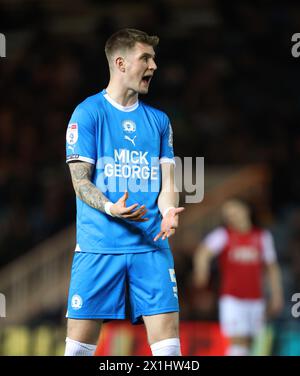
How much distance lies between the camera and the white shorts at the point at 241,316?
1055 cm

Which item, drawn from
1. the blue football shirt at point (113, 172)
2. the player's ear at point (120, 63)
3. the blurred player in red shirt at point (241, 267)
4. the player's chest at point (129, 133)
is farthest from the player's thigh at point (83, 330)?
the blurred player in red shirt at point (241, 267)

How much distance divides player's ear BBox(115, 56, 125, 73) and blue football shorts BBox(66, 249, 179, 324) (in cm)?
94

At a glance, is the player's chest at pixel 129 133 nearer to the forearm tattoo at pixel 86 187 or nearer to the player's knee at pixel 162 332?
the forearm tattoo at pixel 86 187

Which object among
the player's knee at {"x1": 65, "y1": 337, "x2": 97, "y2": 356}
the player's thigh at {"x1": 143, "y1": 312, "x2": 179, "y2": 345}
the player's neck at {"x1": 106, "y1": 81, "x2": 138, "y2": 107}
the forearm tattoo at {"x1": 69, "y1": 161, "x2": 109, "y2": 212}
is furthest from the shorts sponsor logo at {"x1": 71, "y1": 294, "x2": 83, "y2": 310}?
the player's neck at {"x1": 106, "y1": 81, "x2": 138, "y2": 107}

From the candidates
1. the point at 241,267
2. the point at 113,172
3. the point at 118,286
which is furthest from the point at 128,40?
the point at 241,267

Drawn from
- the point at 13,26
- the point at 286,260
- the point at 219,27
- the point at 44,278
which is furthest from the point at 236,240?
the point at 13,26

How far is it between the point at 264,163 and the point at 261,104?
1176 millimetres

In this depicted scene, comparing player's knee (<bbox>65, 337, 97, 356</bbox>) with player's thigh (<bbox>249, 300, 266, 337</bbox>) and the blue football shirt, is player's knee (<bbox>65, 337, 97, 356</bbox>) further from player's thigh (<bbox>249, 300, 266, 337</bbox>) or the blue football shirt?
player's thigh (<bbox>249, 300, 266, 337</bbox>)

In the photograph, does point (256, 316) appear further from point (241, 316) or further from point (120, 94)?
point (120, 94)

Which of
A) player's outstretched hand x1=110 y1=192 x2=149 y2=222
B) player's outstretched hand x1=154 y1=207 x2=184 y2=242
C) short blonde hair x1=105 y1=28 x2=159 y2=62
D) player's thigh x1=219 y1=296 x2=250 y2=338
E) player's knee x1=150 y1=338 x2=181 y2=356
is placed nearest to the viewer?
player's outstretched hand x1=110 y1=192 x2=149 y2=222

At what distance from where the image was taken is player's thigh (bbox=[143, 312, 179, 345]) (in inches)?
193

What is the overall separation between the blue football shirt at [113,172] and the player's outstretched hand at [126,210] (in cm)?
27

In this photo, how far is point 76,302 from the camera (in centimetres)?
493
